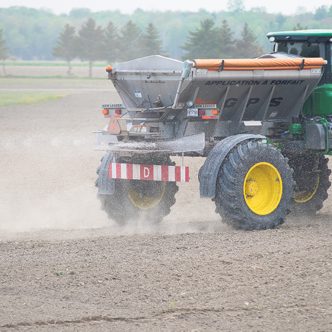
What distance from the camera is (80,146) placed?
21859 mm

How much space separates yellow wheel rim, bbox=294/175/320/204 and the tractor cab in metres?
1.64

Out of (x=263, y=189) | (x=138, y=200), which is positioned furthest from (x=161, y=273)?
(x=138, y=200)

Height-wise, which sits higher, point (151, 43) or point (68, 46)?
point (151, 43)

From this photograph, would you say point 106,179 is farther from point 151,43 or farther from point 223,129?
point 151,43

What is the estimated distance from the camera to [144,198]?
1276cm

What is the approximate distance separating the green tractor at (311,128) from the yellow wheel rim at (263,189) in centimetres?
100

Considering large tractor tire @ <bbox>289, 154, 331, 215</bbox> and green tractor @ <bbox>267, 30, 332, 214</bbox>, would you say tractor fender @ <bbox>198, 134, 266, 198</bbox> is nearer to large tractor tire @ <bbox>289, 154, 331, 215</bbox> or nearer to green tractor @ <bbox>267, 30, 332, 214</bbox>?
green tractor @ <bbox>267, 30, 332, 214</bbox>

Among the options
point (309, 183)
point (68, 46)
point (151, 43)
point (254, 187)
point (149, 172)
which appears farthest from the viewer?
point (68, 46)

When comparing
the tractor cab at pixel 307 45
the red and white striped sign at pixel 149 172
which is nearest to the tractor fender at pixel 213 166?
the red and white striped sign at pixel 149 172

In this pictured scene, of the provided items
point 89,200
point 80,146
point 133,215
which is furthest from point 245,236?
point 80,146

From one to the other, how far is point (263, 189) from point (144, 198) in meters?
1.87

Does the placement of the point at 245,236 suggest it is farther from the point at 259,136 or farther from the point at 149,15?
the point at 149,15

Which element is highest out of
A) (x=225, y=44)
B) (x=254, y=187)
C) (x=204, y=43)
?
(x=254, y=187)

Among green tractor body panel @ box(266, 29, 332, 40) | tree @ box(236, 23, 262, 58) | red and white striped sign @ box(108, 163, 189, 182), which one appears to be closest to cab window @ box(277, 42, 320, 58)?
green tractor body panel @ box(266, 29, 332, 40)
